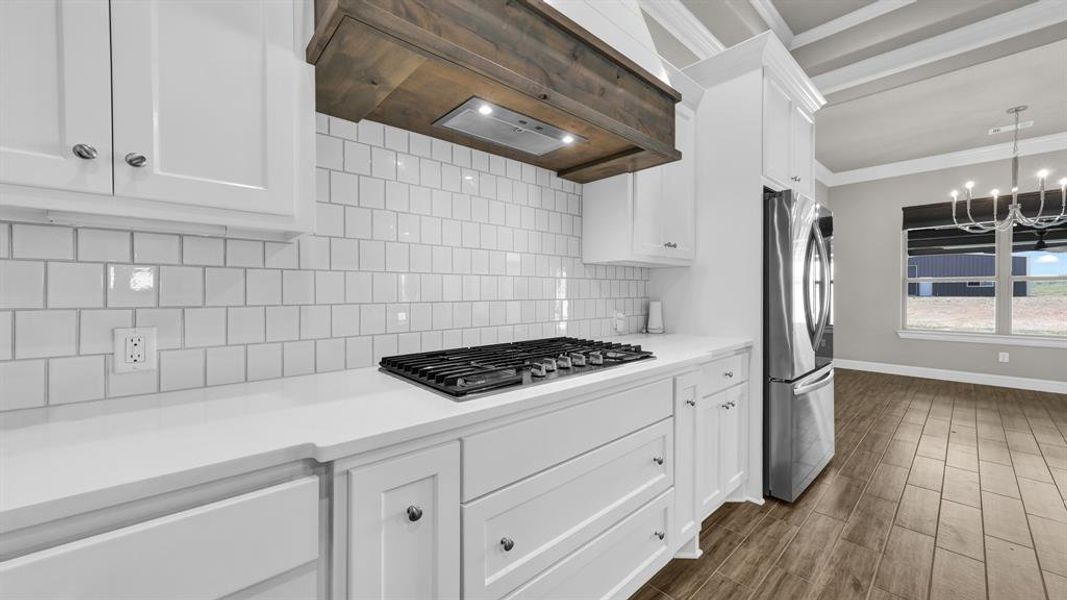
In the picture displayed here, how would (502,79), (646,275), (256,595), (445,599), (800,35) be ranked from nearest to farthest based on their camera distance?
(256,595) → (445,599) → (502,79) → (646,275) → (800,35)

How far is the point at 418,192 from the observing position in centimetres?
172

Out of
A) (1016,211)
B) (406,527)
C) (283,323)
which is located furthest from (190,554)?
(1016,211)

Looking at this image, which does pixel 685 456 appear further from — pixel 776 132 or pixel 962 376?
pixel 962 376

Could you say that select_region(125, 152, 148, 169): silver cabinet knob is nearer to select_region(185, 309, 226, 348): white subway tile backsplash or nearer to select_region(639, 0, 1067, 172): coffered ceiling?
select_region(185, 309, 226, 348): white subway tile backsplash

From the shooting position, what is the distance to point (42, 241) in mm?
1038

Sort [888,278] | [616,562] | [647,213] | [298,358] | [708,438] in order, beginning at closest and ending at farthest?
1. [298,358]
2. [616,562]
3. [708,438]
4. [647,213]
5. [888,278]

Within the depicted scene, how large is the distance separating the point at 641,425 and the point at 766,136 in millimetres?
1926

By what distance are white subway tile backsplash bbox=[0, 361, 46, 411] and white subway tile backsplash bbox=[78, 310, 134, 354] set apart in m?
0.09

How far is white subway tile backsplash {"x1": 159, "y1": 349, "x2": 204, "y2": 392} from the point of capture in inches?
46.5

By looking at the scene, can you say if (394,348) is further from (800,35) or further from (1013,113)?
(1013,113)

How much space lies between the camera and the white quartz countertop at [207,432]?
0.64m

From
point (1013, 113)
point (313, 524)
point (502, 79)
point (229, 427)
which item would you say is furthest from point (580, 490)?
point (1013, 113)

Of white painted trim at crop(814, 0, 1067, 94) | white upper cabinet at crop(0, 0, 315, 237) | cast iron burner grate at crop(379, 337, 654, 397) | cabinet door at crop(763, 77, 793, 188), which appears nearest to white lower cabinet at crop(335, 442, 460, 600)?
cast iron burner grate at crop(379, 337, 654, 397)

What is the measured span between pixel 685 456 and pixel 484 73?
1.69 m
